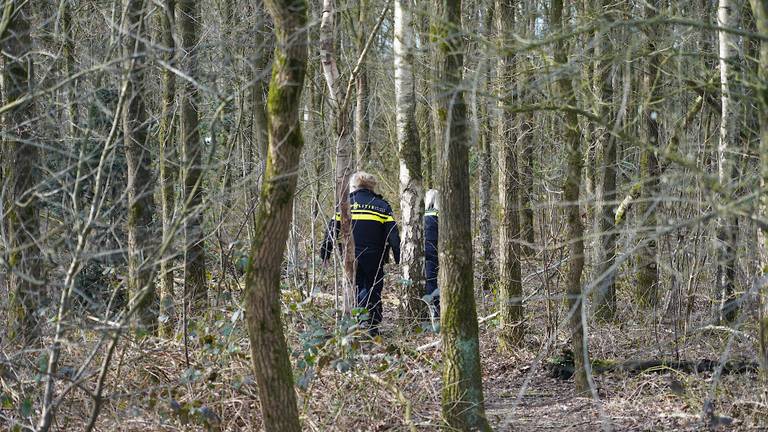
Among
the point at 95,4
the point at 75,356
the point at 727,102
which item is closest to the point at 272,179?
the point at 75,356

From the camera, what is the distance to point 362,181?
971 centimetres

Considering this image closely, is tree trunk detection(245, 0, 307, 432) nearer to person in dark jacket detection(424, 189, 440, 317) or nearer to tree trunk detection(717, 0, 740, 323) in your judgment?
tree trunk detection(717, 0, 740, 323)

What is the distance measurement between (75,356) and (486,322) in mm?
5065

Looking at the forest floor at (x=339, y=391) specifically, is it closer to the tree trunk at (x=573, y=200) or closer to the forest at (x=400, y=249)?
the forest at (x=400, y=249)

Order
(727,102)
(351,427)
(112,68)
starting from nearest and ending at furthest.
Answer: (112,68) < (351,427) < (727,102)

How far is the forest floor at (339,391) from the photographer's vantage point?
6.22 meters

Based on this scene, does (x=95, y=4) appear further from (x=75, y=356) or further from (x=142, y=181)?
(x=75, y=356)

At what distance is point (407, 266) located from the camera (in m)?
9.44

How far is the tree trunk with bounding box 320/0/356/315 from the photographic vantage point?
24.2 feet

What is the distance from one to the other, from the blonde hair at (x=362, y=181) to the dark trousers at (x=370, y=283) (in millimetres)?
829

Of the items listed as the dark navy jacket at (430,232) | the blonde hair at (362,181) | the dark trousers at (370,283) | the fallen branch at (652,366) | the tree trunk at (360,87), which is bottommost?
the fallen branch at (652,366)

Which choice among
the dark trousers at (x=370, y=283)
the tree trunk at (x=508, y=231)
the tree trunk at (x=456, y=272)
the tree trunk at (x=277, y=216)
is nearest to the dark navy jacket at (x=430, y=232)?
the dark trousers at (x=370, y=283)

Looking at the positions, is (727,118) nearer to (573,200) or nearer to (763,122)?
(573,200)

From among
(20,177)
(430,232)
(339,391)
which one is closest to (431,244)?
(430,232)
